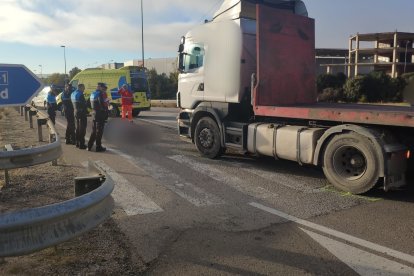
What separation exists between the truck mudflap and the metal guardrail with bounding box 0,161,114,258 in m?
4.36

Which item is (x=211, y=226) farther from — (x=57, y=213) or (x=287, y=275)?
(x=57, y=213)

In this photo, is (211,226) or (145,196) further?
(145,196)

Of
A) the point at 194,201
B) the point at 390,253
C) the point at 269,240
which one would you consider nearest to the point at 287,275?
the point at 269,240

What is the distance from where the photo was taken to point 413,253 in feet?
13.3

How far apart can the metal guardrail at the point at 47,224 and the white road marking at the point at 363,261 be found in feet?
7.70

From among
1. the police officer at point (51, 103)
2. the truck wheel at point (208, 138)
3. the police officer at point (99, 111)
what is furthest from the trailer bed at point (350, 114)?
the police officer at point (51, 103)

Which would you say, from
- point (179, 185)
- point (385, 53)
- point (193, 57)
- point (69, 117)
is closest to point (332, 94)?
point (193, 57)

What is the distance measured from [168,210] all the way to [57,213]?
2.91 meters

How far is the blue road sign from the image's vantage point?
12.4ft

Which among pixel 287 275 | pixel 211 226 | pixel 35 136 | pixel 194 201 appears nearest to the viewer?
pixel 287 275

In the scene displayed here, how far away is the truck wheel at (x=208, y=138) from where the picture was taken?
9.27 metres

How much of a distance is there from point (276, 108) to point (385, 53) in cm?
6004

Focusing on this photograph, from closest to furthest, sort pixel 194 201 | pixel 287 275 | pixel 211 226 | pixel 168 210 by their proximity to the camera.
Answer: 1. pixel 287 275
2. pixel 211 226
3. pixel 168 210
4. pixel 194 201

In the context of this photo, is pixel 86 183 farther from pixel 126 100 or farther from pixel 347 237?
pixel 126 100
